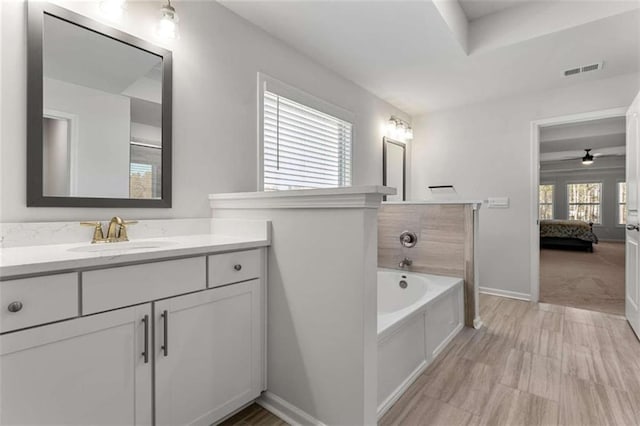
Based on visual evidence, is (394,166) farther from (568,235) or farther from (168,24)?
(568,235)

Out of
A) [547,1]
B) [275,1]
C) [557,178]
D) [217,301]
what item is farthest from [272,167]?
[557,178]

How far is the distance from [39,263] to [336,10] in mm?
2105

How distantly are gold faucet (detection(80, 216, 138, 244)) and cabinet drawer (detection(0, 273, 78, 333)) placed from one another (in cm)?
55

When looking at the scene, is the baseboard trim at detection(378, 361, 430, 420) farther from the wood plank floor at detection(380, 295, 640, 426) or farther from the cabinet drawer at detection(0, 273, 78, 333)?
the cabinet drawer at detection(0, 273, 78, 333)

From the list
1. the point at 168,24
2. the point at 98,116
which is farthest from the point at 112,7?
the point at 98,116

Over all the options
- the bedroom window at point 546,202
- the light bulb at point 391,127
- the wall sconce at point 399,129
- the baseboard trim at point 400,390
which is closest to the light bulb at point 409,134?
the wall sconce at point 399,129

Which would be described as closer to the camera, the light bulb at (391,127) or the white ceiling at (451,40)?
the white ceiling at (451,40)

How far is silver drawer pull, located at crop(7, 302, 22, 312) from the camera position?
35.7 inches

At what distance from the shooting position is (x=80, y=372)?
→ 1041mm

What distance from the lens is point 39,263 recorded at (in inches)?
37.3

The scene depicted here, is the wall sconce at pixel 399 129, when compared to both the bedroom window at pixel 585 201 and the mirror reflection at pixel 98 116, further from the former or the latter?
the bedroom window at pixel 585 201

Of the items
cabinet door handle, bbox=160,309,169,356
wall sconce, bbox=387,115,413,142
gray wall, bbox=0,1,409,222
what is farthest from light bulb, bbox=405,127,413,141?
cabinet door handle, bbox=160,309,169,356

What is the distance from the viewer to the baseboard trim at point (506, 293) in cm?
348

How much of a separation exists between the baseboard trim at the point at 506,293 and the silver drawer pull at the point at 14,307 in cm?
382
